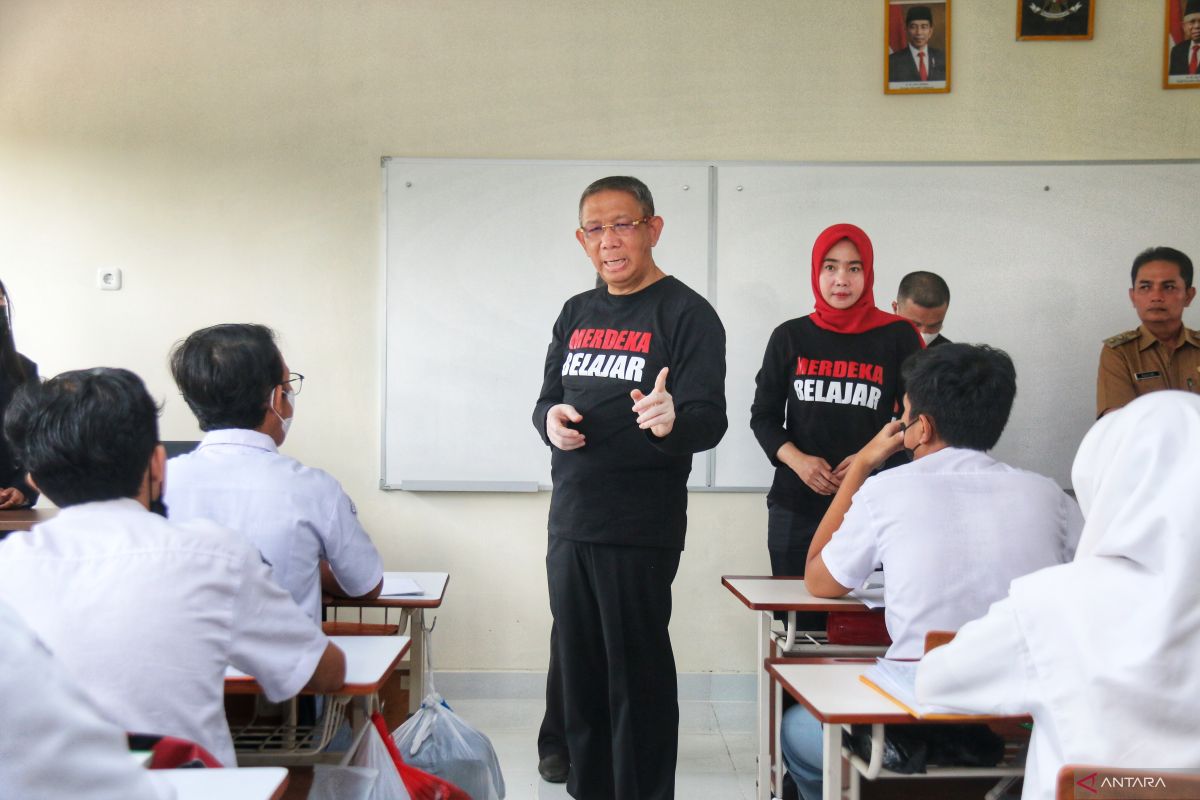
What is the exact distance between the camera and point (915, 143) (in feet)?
12.8

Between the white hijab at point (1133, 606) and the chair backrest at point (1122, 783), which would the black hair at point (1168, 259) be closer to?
the white hijab at point (1133, 606)

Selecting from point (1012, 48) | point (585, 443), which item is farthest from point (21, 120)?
point (1012, 48)

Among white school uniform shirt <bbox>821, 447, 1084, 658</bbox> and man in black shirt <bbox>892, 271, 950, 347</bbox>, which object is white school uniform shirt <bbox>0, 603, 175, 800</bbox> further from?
man in black shirt <bbox>892, 271, 950, 347</bbox>

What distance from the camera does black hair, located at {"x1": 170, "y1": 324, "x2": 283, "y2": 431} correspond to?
191 centimetres

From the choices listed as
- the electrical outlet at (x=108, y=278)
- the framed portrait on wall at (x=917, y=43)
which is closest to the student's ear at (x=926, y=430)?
the framed portrait on wall at (x=917, y=43)

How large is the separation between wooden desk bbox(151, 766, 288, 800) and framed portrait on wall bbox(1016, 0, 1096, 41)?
402 centimetres

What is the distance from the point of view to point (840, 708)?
4.78 ft

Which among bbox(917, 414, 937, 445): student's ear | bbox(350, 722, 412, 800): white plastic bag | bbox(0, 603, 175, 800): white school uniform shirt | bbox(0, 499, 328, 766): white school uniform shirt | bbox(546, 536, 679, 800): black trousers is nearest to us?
bbox(0, 603, 175, 800): white school uniform shirt

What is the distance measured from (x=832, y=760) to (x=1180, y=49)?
3675 mm

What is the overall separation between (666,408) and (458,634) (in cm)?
223

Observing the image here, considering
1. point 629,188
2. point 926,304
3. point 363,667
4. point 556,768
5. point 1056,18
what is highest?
point 1056,18

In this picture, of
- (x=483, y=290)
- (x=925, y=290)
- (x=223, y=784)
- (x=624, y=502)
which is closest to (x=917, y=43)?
(x=925, y=290)

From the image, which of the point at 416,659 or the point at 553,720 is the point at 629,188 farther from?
the point at 553,720

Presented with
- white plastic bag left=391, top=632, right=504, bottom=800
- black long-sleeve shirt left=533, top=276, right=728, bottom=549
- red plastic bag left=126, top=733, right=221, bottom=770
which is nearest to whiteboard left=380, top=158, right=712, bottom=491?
black long-sleeve shirt left=533, top=276, right=728, bottom=549
